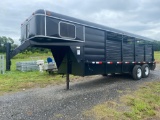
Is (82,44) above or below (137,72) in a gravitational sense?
above

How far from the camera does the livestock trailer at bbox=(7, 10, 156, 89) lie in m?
6.03

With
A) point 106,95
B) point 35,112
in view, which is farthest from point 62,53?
point 35,112

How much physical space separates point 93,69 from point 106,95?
1409 mm

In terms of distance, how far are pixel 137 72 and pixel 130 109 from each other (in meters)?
5.09

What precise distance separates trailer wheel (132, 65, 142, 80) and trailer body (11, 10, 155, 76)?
23 centimetres

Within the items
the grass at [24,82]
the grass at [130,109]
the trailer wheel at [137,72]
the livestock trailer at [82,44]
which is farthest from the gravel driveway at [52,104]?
the trailer wheel at [137,72]

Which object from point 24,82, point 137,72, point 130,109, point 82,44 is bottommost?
point 130,109

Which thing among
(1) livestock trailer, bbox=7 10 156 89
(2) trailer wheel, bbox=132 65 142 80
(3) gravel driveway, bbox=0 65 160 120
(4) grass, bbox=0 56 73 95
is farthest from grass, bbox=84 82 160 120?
(4) grass, bbox=0 56 73 95

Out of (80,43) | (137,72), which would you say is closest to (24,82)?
(80,43)

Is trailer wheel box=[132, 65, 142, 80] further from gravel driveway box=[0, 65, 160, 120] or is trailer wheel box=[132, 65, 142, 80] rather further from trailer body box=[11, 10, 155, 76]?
gravel driveway box=[0, 65, 160, 120]

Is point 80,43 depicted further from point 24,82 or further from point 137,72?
point 137,72

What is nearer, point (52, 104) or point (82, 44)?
point (52, 104)

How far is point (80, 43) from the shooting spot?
6.92 metres

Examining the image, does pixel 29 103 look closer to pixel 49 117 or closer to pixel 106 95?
pixel 49 117
